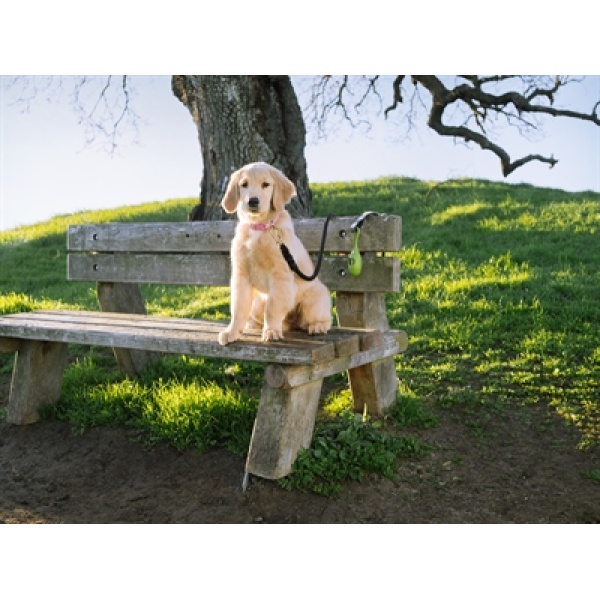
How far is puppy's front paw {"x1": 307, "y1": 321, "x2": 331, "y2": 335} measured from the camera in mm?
3711

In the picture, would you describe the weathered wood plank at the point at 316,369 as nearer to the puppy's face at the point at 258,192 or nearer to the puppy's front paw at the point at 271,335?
the puppy's front paw at the point at 271,335

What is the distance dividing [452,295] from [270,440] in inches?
141

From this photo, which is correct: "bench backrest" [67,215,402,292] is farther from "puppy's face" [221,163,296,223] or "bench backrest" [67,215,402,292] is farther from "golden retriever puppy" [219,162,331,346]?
"puppy's face" [221,163,296,223]

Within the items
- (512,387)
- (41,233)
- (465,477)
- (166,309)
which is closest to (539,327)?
(512,387)

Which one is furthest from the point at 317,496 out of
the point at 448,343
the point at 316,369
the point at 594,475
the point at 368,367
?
the point at 448,343

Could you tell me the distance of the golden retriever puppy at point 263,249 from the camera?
3277mm

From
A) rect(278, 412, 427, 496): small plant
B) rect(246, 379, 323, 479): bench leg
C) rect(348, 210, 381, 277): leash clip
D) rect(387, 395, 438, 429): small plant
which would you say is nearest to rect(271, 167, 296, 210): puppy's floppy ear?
rect(348, 210, 381, 277): leash clip

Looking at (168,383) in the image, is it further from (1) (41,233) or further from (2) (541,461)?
(1) (41,233)

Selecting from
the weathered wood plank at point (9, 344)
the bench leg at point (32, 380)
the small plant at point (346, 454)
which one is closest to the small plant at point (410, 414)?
the small plant at point (346, 454)

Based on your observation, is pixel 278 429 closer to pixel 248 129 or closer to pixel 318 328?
pixel 318 328

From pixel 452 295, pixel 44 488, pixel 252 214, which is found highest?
pixel 252 214

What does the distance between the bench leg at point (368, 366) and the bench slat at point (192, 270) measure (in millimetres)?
94

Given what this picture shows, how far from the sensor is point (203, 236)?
16.4 feet

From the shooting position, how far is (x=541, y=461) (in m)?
4.14
